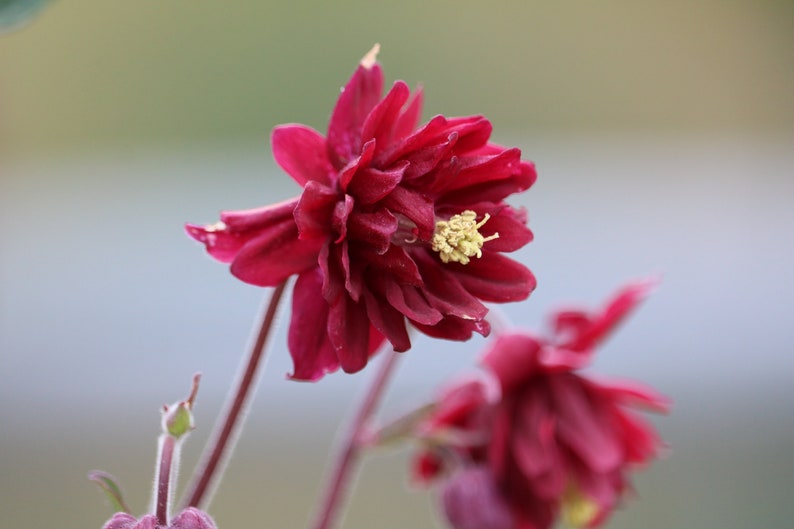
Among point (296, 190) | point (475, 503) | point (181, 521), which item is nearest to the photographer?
point (181, 521)

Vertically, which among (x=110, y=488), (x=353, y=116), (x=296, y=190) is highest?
(x=296, y=190)

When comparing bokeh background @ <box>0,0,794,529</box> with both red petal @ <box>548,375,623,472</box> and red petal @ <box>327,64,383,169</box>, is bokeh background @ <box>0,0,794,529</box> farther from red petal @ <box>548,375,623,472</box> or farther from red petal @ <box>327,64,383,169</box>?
red petal @ <box>327,64,383,169</box>

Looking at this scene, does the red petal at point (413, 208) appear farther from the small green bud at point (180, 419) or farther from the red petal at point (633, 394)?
the red petal at point (633, 394)

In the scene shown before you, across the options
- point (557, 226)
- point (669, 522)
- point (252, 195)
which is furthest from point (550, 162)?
point (669, 522)

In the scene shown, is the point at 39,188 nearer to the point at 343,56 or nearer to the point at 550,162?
the point at 343,56

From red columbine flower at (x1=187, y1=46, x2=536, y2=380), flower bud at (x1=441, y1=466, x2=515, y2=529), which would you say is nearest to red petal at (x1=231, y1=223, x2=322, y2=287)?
red columbine flower at (x1=187, y1=46, x2=536, y2=380)

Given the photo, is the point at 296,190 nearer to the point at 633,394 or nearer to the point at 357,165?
the point at 633,394

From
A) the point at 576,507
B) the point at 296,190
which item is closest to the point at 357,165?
the point at 576,507
